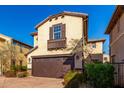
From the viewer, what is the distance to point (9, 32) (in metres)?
23.1

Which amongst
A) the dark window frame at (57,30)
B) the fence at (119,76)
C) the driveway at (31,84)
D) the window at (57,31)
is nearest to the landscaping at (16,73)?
the driveway at (31,84)

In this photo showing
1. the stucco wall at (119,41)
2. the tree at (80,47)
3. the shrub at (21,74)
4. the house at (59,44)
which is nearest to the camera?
the stucco wall at (119,41)

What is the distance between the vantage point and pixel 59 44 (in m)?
19.0

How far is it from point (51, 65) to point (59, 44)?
2.19 m

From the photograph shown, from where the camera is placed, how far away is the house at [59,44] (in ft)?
58.6

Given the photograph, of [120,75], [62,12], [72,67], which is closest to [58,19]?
[62,12]

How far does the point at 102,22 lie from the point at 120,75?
8.51 m

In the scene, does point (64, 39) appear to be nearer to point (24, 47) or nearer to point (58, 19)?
point (58, 19)

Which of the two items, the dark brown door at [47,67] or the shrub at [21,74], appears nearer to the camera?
the dark brown door at [47,67]

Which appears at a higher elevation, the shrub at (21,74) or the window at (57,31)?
the window at (57,31)

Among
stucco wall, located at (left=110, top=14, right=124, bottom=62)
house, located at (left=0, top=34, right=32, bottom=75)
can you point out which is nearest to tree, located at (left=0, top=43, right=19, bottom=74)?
house, located at (left=0, top=34, right=32, bottom=75)

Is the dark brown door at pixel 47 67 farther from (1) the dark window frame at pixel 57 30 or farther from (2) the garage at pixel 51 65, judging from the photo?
(1) the dark window frame at pixel 57 30

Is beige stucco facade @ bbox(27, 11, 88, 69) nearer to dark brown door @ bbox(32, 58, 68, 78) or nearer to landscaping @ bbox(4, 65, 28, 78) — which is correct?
dark brown door @ bbox(32, 58, 68, 78)

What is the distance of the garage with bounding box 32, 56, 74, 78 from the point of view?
18.2 m
